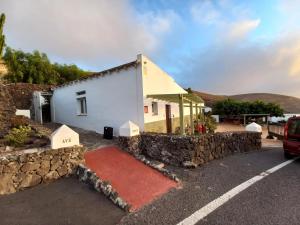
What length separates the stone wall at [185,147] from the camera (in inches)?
340

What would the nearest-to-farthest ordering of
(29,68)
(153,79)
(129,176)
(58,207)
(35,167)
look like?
1. (58,207)
2. (35,167)
3. (129,176)
4. (153,79)
5. (29,68)

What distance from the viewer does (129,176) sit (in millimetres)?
6914

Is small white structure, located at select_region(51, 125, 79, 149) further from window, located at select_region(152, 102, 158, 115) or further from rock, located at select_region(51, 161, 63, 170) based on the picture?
window, located at select_region(152, 102, 158, 115)

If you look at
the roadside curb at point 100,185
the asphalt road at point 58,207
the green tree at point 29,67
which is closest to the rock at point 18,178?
the asphalt road at point 58,207

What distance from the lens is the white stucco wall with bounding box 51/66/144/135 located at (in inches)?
450

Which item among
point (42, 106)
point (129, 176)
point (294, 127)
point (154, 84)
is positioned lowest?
point (129, 176)

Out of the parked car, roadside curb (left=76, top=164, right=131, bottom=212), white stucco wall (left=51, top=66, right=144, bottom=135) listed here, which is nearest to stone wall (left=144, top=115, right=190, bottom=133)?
white stucco wall (left=51, top=66, right=144, bottom=135)

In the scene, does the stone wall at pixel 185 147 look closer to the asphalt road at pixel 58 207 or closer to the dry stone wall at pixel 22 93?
the asphalt road at pixel 58 207

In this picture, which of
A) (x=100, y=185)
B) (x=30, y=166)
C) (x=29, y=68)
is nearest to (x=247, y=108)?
(x=29, y=68)

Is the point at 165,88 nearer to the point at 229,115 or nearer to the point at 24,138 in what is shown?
the point at 24,138

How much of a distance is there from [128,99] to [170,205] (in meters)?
7.09

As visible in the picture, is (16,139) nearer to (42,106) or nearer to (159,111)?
(159,111)

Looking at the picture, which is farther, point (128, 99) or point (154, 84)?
point (154, 84)

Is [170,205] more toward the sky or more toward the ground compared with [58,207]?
more toward the ground
